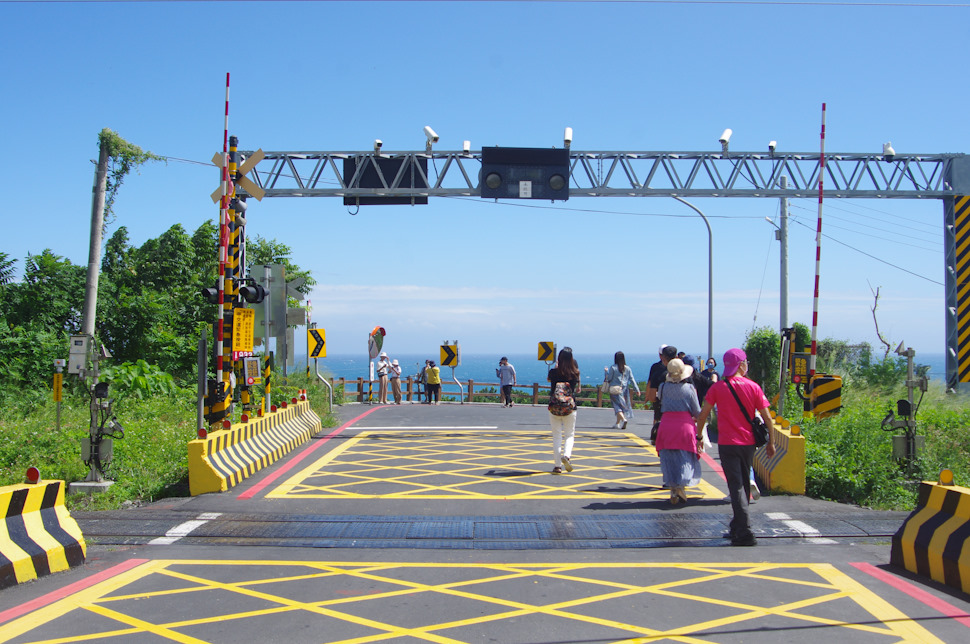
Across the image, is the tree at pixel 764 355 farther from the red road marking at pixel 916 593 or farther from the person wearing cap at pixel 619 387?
the red road marking at pixel 916 593

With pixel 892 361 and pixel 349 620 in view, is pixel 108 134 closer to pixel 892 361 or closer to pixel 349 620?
pixel 349 620

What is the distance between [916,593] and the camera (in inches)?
234

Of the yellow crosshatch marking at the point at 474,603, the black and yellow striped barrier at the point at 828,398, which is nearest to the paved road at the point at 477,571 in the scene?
the yellow crosshatch marking at the point at 474,603

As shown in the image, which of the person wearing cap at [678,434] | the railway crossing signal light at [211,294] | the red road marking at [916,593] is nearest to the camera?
the red road marking at [916,593]

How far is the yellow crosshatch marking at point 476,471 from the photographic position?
10.2 meters

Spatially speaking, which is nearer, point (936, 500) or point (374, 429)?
point (936, 500)

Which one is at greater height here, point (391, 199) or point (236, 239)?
point (391, 199)

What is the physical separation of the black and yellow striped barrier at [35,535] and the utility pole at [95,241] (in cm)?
1407

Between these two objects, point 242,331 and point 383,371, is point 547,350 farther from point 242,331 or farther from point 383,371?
point 242,331

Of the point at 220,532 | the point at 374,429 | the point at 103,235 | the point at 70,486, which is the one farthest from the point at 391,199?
the point at 220,532

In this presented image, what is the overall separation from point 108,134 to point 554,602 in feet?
66.0

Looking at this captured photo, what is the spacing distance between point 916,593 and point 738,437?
210cm

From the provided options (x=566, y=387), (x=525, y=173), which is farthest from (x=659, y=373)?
(x=525, y=173)

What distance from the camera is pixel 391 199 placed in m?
20.5
